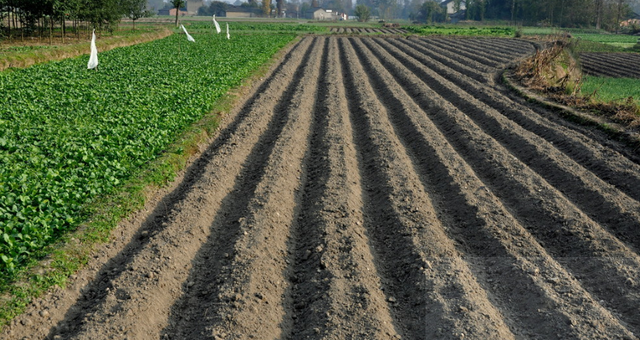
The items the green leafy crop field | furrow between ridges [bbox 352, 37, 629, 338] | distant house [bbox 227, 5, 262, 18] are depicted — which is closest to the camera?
furrow between ridges [bbox 352, 37, 629, 338]

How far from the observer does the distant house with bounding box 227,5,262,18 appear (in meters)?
142

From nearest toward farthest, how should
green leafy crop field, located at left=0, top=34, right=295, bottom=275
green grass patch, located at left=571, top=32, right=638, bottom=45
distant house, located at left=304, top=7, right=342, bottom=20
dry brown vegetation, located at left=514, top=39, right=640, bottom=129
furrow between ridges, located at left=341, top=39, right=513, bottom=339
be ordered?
furrow between ridges, located at left=341, top=39, right=513, bottom=339, green leafy crop field, located at left=0, top=34, right=295, bottom=275, dry brown vegetation, located at left=514, top=39, right=640, bottom=129, green grass patch, located at left=571, top=32, right=638, bottom=45, distant house, located at left=304, top=7, right=342, bottom=20

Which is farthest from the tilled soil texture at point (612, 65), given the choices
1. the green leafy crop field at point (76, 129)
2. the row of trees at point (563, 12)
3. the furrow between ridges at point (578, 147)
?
the row of trees at point (563, 12)

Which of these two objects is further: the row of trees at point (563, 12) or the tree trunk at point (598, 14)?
the row of trees at point (563, 12)

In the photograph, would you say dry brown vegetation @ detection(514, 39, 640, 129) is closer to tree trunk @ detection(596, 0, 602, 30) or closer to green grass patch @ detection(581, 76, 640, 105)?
green grass patch @ detection(581, 76, 640, 105)

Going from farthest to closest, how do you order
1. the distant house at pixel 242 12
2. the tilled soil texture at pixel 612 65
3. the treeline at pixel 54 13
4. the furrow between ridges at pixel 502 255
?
the distant house at pixel 242 12
the tilled soil texture at pixel 612 65
the treeline at pixel 54 13
the furrow between ridges at pixel 502 255

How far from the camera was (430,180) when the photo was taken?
938 centimetres

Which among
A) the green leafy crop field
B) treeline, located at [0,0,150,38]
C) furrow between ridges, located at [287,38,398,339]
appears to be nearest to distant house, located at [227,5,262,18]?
treeline, located at [0,0,150,38]

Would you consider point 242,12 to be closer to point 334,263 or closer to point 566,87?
point 566,87

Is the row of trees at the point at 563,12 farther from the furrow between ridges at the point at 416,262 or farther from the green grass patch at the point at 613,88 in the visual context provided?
the furrow between ridges at the point at 416,262

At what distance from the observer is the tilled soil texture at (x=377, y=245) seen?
5.16 m

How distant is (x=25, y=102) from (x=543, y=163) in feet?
39.7

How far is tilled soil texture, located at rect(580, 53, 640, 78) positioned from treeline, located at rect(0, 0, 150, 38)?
29.8 metres

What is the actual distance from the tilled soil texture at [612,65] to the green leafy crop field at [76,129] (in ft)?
67.7
